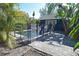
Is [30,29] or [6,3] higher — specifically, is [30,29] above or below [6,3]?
below

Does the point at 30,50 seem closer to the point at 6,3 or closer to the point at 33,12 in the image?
the point at 33,12

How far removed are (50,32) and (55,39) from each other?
14 centimetres

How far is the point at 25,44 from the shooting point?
8.67 ft

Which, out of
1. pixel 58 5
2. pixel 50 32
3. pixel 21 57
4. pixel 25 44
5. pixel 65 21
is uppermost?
pixel 58 5

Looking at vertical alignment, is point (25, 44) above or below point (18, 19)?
below

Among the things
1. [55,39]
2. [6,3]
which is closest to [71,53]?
[55,39]

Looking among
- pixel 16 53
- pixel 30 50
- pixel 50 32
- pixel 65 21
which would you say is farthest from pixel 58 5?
pixel 16 53

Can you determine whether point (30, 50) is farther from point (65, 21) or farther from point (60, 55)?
point (65, 21)

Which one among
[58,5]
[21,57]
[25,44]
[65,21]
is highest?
[58,5]

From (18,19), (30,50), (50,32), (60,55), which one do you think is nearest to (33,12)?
(18,19)

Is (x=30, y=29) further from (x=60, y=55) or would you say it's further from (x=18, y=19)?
(x=60, y=55)

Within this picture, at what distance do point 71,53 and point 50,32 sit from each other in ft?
1.61

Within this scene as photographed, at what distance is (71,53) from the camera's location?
2586 millimetres

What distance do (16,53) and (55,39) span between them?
70 centimetres
